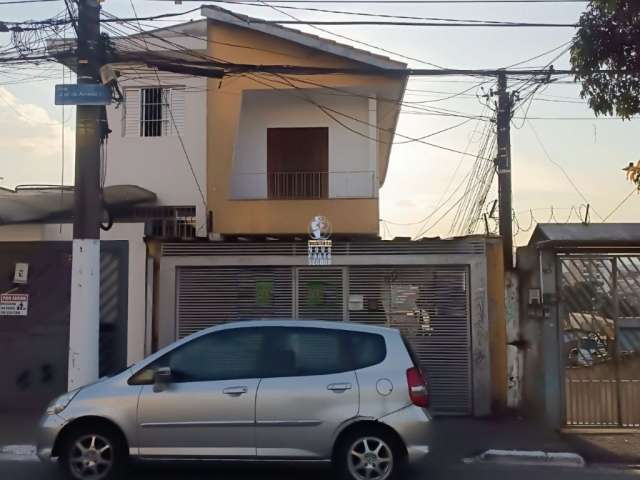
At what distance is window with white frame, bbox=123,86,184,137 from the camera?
1589 centimetres

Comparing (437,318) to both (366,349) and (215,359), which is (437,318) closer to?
(366,349)

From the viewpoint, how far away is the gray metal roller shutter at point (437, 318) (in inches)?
465

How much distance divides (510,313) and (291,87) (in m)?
6.41

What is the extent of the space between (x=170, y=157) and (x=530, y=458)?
9.66 meters

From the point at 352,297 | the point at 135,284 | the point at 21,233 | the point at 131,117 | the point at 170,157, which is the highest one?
the point at 131,117

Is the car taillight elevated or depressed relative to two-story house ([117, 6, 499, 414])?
depressed

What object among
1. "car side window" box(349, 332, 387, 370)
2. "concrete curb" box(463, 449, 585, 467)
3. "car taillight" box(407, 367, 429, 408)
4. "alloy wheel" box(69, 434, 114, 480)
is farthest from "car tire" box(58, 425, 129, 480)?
"concrete curb" box(463, 449, 585, 467)

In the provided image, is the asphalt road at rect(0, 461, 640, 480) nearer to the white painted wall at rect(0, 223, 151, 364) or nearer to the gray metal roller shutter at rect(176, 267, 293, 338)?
the white painted wall at rect(0, 223, 151, 364)

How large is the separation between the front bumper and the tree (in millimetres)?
6519

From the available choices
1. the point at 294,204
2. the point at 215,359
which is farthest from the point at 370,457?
the point at 294,204

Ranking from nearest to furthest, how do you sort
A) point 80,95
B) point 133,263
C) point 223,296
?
point 80,95 < point 133,263 < point 223,296

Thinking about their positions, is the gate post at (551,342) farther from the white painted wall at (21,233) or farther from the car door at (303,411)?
the white painted wall at (21,233)

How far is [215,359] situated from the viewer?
7.62m

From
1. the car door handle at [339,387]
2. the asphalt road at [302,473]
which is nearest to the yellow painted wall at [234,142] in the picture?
the asphalt road at [302,473]
